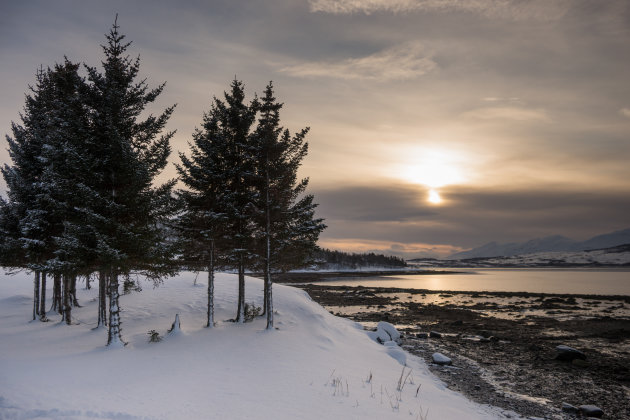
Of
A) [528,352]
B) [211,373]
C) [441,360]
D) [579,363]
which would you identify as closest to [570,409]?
[441,360]

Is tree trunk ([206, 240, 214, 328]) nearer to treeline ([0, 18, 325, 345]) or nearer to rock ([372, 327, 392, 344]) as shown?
treeline ([0, 18, 325, 345])

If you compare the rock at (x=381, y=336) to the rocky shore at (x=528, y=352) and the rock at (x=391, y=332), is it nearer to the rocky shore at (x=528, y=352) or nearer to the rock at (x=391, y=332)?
the rock at (x=391, y=332)

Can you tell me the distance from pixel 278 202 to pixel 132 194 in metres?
7.89

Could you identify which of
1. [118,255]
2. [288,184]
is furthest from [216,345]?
[288,184]

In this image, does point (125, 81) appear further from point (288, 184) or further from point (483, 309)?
A: point (483, 309)

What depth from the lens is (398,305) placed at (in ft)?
171

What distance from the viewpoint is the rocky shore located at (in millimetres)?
15555

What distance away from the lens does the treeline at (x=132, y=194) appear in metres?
15.7

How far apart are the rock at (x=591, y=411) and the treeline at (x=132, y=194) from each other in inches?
580

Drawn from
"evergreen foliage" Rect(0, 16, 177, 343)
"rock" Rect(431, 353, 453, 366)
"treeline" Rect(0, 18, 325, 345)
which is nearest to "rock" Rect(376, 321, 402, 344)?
"rock" Rect(431, 353, 453, 366)

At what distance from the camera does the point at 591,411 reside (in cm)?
1394

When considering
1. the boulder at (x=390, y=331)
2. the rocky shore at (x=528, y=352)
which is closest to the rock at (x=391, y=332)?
the boulder at (x=390, y=331)

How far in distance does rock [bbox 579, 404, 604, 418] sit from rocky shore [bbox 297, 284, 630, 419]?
0.69ft

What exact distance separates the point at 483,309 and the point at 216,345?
45.4 metres
